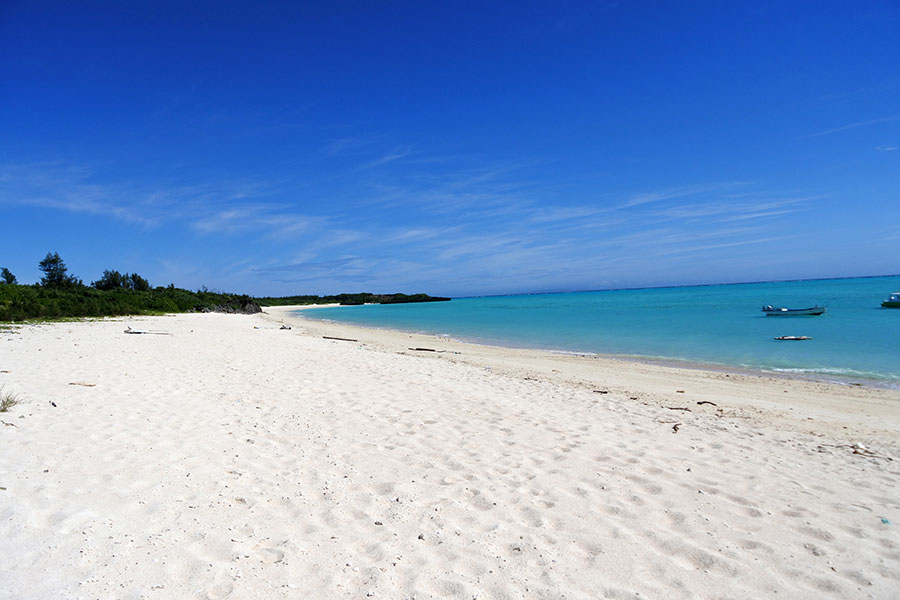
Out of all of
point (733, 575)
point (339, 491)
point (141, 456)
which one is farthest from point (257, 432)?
point (733, 575)

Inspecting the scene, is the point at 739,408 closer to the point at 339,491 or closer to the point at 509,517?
the point at 509,517

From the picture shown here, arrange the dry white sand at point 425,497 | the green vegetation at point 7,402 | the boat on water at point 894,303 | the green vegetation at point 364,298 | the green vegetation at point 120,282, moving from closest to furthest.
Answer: the dry white sand at point 425,497 → the green vegetation at point 7,402 → the boat on water at point 894,303 → the green vegetation at point 120,282 → the green vegetation at point 364,298

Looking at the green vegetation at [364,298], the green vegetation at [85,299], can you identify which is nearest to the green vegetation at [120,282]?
the green vegetation at [85,299]

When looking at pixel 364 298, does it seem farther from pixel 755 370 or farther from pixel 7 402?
pixel 7 402

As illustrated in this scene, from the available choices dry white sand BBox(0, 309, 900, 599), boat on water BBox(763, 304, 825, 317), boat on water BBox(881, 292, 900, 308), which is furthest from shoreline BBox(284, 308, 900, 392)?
boat on water BBox(881, 292, 900, 308)

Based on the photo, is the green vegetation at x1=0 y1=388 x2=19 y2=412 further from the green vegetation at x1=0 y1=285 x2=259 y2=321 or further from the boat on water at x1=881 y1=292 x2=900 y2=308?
the boat on water at x1=881 y1=292 x2=900 y2=308

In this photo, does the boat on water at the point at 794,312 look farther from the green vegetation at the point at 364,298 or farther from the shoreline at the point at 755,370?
the green vegetation at the point at 364,298

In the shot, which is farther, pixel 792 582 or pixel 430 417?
pixel 430 417

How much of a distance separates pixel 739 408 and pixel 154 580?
9.13 meters

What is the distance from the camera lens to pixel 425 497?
3816 millimetres

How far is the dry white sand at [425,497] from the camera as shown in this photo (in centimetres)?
272

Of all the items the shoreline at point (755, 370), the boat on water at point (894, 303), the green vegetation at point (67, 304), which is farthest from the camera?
the boat on water at point (894, 303)

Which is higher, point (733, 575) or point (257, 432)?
point (257, 432)

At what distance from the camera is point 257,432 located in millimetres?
5473
